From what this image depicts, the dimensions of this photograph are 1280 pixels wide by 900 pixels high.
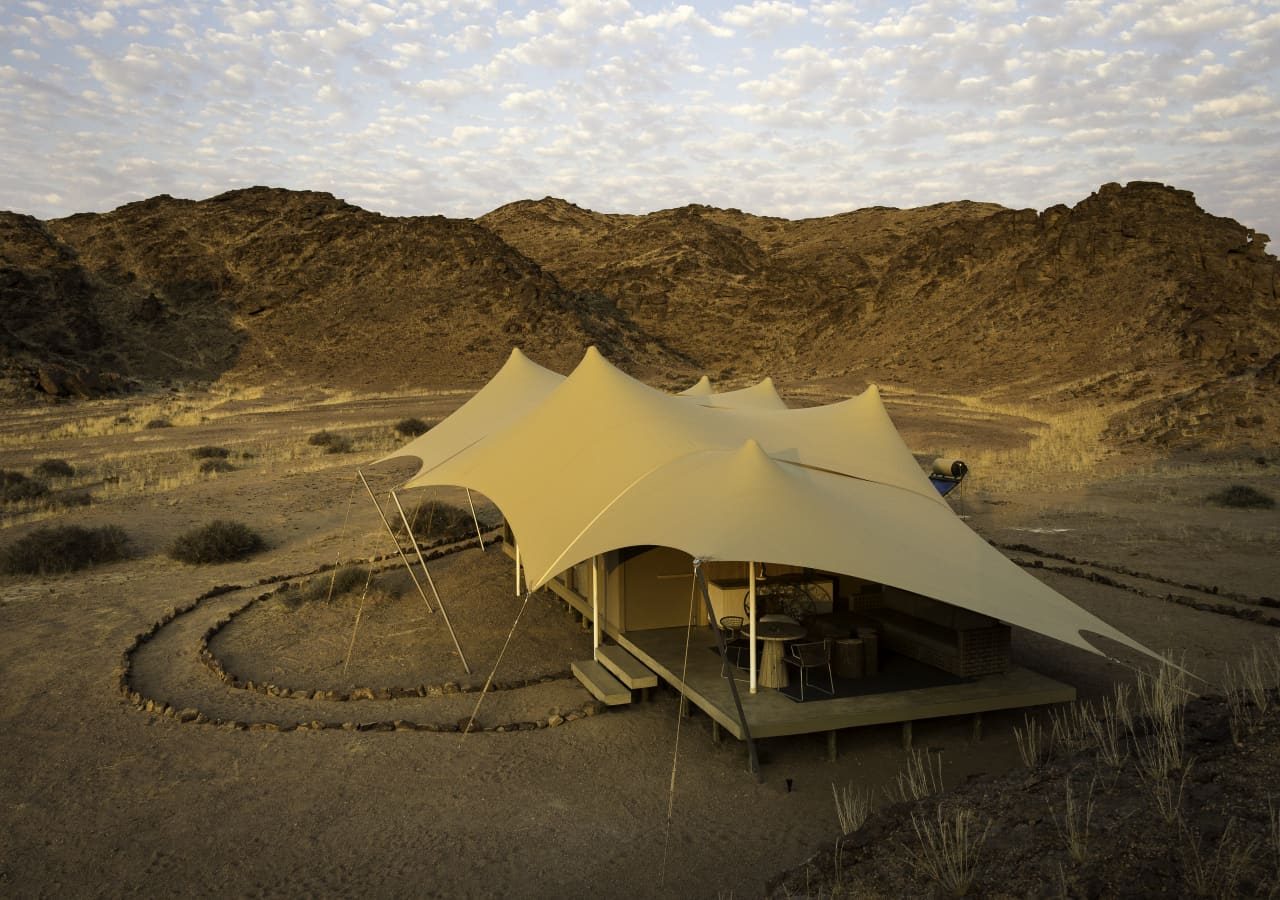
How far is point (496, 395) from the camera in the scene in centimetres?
1459

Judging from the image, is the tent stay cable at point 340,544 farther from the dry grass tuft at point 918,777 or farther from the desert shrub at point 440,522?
the dry grass tuft at point 918,777

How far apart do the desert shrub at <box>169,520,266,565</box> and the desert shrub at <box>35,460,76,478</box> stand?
897 centimetres

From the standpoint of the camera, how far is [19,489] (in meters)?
19.0

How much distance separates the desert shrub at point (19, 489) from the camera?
61.1 ft

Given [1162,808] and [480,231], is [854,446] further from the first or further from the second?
[480,231]

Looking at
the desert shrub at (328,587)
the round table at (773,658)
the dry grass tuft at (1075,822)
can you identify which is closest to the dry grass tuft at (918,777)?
the round table at (773,658)

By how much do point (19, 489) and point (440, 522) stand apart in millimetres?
9047

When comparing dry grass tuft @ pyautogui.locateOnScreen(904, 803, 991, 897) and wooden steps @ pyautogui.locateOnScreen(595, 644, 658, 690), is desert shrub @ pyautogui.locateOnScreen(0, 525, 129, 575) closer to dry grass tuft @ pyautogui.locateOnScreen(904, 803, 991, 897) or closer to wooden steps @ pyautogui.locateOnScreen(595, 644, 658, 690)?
wooden steps @ pyautogui.locateOnScreen(595, 644, 658, 690)

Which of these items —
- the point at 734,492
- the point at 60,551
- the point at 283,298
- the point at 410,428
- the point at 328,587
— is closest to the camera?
the point at 734,492

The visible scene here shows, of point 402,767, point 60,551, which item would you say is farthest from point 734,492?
point 60,551

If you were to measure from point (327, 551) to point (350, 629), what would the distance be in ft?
14.6

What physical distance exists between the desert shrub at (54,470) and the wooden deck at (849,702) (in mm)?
18986

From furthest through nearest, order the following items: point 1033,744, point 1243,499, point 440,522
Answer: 1. point 1243,499
2. point 440,522
3. point 1033,744

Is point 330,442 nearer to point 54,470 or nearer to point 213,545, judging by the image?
point 54,470
